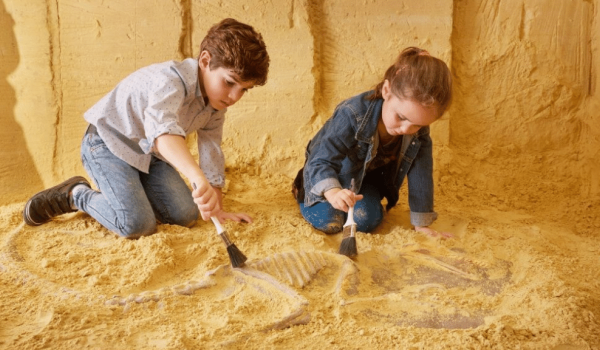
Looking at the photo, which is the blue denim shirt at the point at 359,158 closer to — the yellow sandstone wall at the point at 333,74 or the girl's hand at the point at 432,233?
the girl's hand at the point at 432,233

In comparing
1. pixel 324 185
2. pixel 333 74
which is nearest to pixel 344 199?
pixel 324 185

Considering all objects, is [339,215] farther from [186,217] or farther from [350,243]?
[186,217]

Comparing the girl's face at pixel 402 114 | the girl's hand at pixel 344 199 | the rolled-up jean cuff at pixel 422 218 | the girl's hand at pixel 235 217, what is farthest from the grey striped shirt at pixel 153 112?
the rolled-up jean cuff at pixel 422 218

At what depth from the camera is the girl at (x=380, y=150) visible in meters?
1.72

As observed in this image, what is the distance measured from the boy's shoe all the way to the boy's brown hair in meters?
0.76

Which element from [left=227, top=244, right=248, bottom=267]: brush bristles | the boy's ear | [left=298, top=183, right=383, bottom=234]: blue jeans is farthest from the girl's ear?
[left=227, top=244, right=248, bottom=267]: brush bristles

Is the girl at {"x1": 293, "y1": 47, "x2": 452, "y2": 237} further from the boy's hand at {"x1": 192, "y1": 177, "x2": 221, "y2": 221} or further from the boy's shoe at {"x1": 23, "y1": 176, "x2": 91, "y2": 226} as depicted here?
the boy's shoe at {"x1": 23, "y1": 176, "x2": 91, "y2": 226}

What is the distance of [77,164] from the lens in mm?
2479

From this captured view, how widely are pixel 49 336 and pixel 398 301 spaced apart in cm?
89

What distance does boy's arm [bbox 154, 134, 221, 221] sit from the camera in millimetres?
1501

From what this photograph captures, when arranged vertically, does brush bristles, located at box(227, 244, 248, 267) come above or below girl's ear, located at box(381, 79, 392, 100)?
below

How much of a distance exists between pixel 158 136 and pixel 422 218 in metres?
1.03

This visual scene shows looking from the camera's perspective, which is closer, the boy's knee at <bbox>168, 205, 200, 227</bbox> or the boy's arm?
the boy's arm

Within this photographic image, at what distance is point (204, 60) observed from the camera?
1.80m
